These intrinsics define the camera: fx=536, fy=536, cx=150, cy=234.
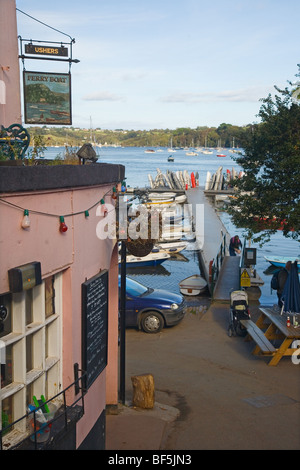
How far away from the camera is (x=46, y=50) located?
797 centimetres

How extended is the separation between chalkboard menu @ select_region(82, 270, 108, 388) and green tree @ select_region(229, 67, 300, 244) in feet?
31.0

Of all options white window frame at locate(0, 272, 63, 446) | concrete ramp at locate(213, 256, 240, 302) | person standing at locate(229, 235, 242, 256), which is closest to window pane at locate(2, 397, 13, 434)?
white window frame at locate(0, 272, 63, 446)

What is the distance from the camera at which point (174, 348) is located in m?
12.8

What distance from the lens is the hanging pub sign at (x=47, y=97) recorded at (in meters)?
7.73

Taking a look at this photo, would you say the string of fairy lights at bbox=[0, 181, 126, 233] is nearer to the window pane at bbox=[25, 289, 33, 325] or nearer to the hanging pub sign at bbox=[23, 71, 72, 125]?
the window pane at bbox=[25, 289, 33, 325]

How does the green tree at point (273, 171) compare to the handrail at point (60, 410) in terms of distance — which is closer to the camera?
the handrail at point (60, 410)

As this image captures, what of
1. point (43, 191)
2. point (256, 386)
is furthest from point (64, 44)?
point (256, 386)

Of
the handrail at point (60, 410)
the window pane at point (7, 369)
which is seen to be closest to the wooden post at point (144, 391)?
the handrail at point (60, 410)

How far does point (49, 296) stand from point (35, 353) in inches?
23.0

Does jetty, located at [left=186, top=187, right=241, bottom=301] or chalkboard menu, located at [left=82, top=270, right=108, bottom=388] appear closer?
chalkboard menu, located at [left=82, top=270, right=108, bottom=388]

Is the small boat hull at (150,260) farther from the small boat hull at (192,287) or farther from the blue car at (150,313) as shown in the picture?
the blue car at (150,313)

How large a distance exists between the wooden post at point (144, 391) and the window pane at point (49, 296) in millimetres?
4010

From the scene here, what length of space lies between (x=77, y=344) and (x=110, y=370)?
3.17 metres

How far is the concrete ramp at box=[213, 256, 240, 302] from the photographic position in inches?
693
